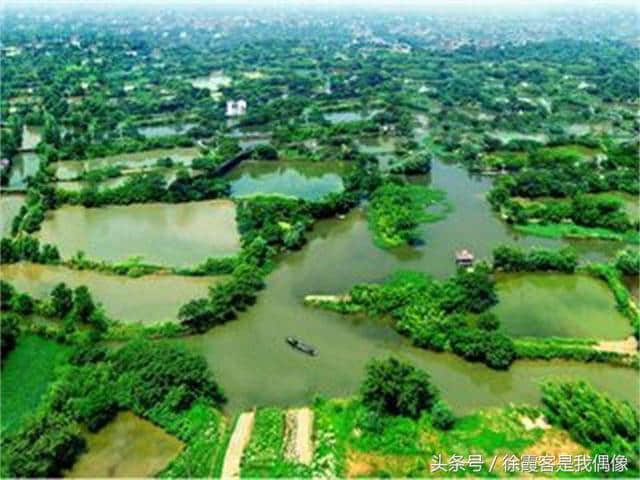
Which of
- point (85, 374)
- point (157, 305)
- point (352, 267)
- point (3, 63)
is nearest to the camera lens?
point (85, 374)

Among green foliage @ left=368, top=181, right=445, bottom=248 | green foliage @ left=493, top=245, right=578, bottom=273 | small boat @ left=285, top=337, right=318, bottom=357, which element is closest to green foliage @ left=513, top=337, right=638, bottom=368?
green foliage @ left=493, top=245, right=578, bottom=273

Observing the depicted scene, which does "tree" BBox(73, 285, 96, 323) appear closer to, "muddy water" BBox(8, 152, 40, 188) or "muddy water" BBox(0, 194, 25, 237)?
"muddy water" BBox(0, 194, 25, 237)

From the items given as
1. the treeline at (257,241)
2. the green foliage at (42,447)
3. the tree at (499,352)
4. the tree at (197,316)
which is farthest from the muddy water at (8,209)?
the tree at (499,352)

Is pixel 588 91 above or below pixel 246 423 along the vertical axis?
above

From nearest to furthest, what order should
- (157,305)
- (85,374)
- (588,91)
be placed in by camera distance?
(85,374)
(157,305)
(588,91)

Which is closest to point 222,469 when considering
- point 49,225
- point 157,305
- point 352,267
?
point 157,305

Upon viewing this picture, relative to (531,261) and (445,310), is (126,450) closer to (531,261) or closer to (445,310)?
(445,310)

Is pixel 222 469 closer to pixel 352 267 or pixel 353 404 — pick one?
pixel 353 404
